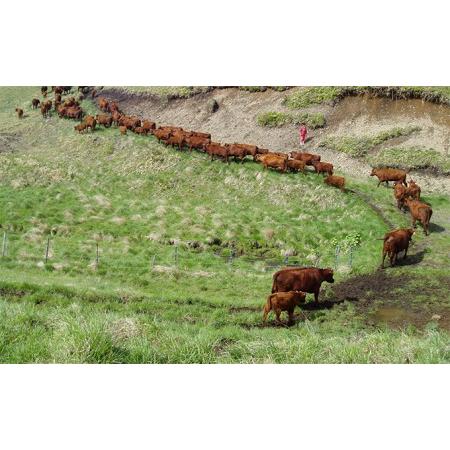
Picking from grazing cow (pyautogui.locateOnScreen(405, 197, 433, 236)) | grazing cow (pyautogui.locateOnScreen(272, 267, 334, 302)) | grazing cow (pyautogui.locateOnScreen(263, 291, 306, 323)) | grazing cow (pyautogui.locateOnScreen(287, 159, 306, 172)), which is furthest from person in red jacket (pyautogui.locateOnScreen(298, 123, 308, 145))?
grazing cow (pyautogui.locateOnScreen(263, 291, 306, 323))

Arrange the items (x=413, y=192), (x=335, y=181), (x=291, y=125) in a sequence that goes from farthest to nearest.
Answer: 1. (x=291, y=125)
2. (x=335, y=181)
3. (x=413, y=192)

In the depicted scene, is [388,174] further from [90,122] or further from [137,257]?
[90,122]

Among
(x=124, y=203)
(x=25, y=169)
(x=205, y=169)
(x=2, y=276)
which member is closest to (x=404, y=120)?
(x=205, y=169)

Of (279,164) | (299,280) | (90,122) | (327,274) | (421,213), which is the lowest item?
(299,280)

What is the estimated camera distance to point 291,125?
2603cm

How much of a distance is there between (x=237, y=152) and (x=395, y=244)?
1013 cm

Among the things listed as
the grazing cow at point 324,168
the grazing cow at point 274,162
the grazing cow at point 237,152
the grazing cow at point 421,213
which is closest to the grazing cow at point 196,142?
the grazing cow at point 237,152

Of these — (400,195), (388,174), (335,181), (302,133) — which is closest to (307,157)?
(335,181)

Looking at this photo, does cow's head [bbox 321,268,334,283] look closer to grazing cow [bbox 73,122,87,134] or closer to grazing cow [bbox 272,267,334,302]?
grazing cow [bbox 272,267,334,302]

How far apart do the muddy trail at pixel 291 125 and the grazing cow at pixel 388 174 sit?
0.50 metres

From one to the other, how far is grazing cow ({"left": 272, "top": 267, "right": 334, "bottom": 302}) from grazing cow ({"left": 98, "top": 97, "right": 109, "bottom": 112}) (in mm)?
16553

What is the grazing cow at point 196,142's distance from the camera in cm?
2303

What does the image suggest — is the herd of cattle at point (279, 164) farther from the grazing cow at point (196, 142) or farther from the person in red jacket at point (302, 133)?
the person in red jacket at point (302, 133)

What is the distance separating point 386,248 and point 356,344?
564cm
